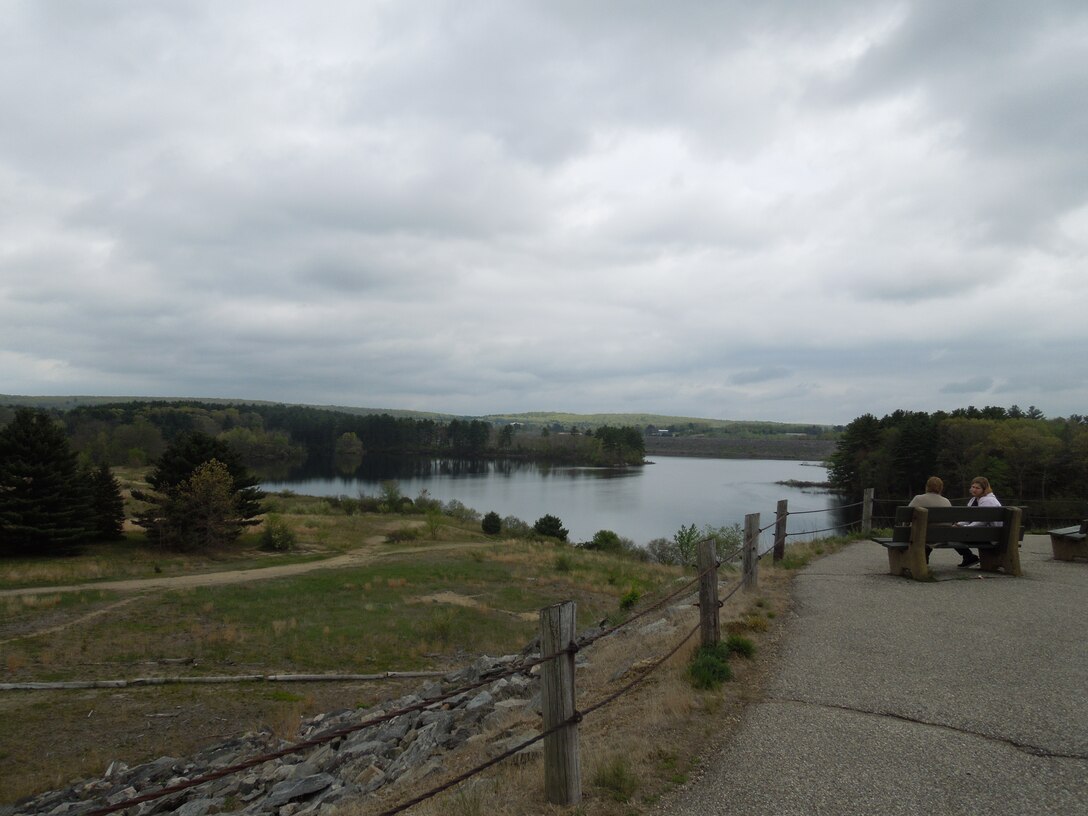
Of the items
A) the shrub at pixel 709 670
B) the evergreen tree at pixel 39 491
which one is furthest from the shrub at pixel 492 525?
the shrub at pixel 709 670

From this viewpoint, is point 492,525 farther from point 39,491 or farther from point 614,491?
point 614,491

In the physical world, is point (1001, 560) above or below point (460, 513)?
above

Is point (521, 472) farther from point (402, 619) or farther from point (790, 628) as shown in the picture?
point (790, 628)

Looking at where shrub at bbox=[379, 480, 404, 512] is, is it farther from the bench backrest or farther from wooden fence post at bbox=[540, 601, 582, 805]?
wooden fence post at bbox=[540, 601, 582, 805]

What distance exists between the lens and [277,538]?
39.6m

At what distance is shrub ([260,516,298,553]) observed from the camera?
130ft

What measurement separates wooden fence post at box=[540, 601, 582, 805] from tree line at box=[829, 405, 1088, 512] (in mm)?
26923

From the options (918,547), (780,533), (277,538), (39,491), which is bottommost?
(277,538)

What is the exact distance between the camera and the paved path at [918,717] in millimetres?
3834

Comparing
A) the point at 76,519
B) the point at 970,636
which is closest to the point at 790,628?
the point at 970,636

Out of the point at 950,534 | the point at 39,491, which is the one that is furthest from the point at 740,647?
the point at 39,491

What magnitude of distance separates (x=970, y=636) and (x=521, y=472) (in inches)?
4660

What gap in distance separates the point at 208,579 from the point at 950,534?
Result: 88.7 feet

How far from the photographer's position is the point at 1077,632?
6.91 meters
